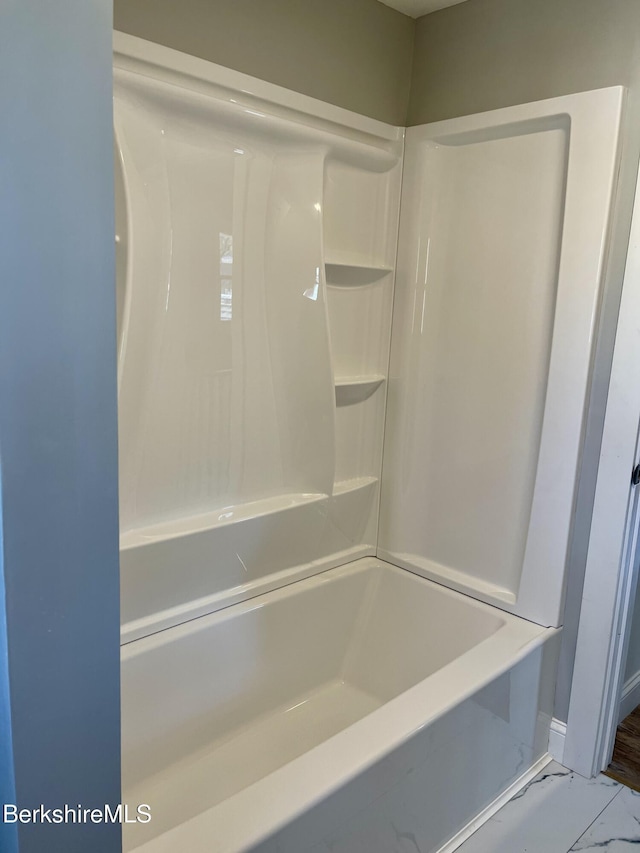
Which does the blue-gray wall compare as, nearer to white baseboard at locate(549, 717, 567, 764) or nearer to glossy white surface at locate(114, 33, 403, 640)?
glossy white surface at locate(114, 33, 403, 640)

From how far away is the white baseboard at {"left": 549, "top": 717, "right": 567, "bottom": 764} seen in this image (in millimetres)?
2070

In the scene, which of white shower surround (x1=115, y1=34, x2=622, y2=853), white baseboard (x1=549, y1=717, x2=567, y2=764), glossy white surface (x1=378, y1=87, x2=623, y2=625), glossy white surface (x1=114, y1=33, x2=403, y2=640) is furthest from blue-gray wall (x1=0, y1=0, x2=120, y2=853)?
white baseboard (x1=549, y1=717, x2=567, y2=764)

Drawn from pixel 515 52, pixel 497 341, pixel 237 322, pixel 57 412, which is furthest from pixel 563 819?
pixel 515 52

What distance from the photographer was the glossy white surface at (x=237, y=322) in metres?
1.68

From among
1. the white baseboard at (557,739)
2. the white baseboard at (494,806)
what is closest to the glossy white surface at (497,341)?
the white baseboard at (557,739)

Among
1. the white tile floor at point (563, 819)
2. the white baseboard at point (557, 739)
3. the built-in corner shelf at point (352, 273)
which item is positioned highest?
the built-in corner shelf at point (352, 273)

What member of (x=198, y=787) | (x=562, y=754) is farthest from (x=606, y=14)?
(x=198, y=787)

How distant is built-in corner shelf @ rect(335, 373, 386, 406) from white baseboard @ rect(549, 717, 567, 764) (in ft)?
4.07

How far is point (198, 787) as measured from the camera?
176cm

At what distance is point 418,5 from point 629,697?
2.53 metres

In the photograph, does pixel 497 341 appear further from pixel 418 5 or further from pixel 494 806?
pixel 494 806

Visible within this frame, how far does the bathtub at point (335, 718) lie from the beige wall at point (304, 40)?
1585mm

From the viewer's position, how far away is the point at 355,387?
7.45 ft

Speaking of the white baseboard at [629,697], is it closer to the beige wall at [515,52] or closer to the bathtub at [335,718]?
the bathtub at [335,718]
